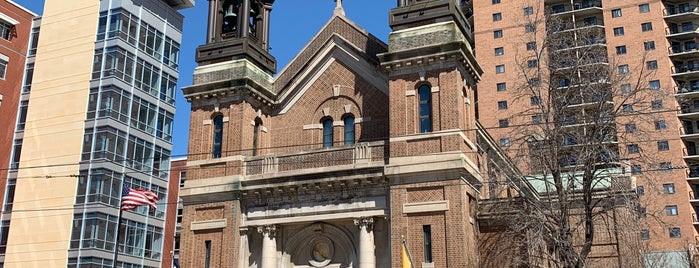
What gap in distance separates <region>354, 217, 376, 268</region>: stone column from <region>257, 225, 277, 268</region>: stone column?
3686 mm

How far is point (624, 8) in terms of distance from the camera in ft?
276

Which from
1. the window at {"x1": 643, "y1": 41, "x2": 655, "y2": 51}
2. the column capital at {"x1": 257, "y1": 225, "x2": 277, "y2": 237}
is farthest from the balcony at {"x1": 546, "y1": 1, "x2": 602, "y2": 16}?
the column capital at {"x1": 257, "y1": 225, "x2": 277, "y2": 237}

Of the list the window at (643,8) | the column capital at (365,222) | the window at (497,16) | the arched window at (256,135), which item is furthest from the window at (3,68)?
the window at (643,8)

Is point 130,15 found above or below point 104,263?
above

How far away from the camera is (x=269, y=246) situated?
29.3 metres

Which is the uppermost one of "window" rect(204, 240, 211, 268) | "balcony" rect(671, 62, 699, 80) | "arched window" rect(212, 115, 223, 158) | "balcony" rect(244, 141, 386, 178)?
"balcony" rect(671, 62, 699, 80)

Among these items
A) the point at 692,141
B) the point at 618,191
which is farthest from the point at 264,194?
the point at 692,141

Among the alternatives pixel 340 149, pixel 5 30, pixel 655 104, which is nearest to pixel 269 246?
pixel 340 149

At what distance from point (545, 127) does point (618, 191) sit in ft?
10.2

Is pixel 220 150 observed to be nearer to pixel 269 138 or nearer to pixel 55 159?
pixel 269 138

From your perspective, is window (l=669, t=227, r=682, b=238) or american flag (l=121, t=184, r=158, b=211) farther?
american flag (l=121, t=184, r=158, b=211)

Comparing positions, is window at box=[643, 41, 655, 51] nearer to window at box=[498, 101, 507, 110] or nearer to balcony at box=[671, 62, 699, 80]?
balcony at box=[671, 62, 699, 80]

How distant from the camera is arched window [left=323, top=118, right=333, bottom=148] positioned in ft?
105

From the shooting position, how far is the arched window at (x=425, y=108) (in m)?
28.3
